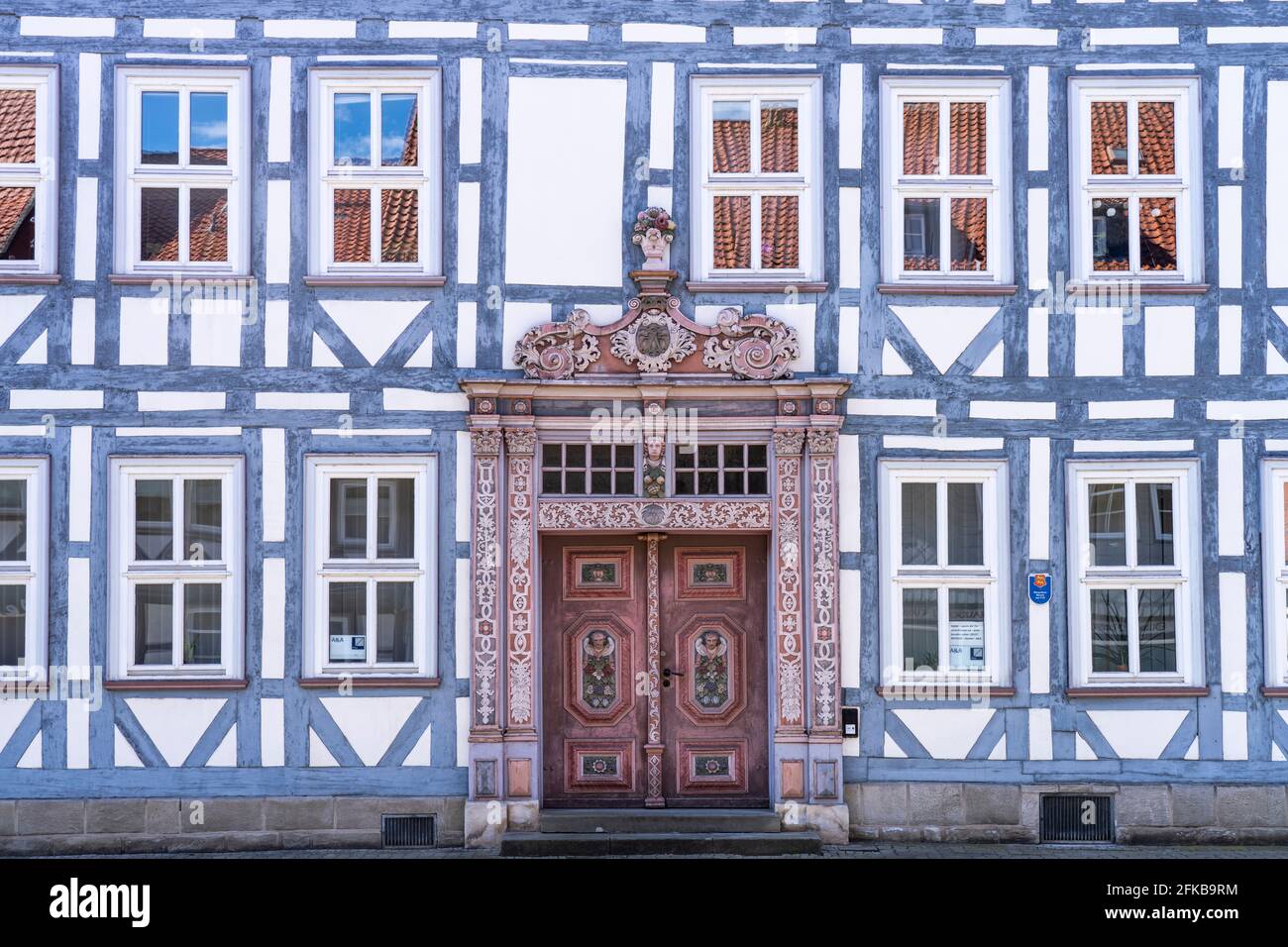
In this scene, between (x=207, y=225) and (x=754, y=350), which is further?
(x=207, y=225)

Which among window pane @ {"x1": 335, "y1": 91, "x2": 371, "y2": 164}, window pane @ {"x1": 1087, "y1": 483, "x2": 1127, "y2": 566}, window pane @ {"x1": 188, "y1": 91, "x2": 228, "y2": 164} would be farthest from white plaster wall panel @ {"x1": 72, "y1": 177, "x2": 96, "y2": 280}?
window pane @ {"x1": 1087, "y1": 483, "x2": 1127, "y2": 566}

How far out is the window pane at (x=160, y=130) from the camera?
13336mm

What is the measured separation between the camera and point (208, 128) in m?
13.4

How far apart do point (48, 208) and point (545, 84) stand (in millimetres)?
4042

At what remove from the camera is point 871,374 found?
13.4m

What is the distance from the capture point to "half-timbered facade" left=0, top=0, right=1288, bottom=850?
13125 mm

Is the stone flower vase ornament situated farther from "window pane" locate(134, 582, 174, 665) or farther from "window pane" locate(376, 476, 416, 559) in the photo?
"window pane" locate(134, 582, 174, 665)

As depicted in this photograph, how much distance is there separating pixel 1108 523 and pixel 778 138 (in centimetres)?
408

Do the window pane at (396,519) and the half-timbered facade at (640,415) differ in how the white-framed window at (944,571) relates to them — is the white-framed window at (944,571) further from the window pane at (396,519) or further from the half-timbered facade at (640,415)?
the window pane at (396,519)

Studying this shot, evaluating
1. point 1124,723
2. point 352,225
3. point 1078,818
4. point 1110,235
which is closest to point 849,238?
point 1110,235

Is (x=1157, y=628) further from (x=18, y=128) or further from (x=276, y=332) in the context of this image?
(x=18, y=128)

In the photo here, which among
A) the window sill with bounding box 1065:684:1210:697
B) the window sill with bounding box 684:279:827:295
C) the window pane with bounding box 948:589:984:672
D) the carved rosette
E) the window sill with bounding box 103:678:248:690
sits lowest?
the window sill with bounding box 1065:684:1210:697

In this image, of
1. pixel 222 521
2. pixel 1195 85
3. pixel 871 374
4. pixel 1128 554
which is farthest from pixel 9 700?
pixel 1195 85

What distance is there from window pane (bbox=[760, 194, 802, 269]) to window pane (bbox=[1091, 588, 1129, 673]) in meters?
3.62
